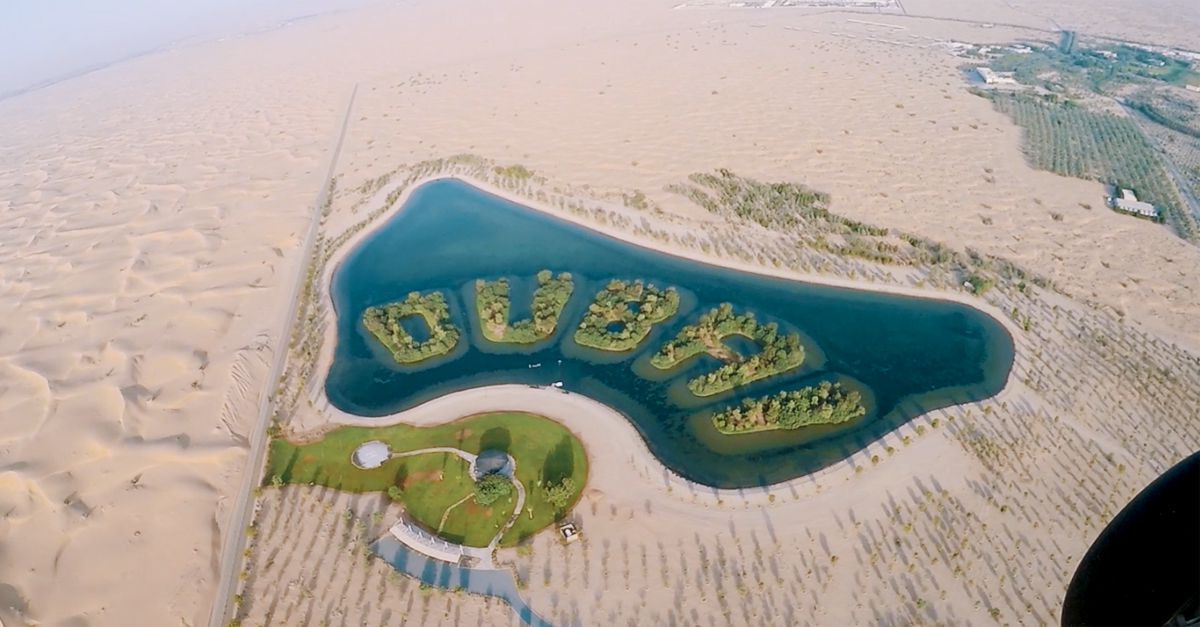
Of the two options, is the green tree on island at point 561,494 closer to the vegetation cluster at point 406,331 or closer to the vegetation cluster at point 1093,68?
the vegetation cluster at point 406,331

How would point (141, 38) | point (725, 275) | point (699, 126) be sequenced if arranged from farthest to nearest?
1. point (141, 38)
2. point (699, 126)
3. point (725, 275)

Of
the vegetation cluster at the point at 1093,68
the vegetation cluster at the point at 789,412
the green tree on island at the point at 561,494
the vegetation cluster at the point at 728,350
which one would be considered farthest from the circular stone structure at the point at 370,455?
the vegetation cluster at the point at 1093,68

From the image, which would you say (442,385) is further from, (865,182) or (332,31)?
(332,31)

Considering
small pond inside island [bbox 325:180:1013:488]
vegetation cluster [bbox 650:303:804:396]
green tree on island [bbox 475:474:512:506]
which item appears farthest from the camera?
vegetation cluster [bbox 650:303:804:396]

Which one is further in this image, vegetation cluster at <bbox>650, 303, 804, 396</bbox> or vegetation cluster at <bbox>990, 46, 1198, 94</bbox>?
vegetation cluster at <bbox>990, 46, 1198, 94</bbox>

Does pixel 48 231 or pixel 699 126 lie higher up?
pixel 699 126

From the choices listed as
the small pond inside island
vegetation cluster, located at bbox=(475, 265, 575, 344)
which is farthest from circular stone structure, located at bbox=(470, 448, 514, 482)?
vegetation cluster, located at bbox=(475, 265, 575, 344)

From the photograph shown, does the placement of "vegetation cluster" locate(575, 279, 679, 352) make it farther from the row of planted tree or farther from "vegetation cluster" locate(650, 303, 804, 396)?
"vegetation cluster" locate(650, 303, 804, 396)

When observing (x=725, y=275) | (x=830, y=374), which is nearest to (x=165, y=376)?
(x=725, y=275)
